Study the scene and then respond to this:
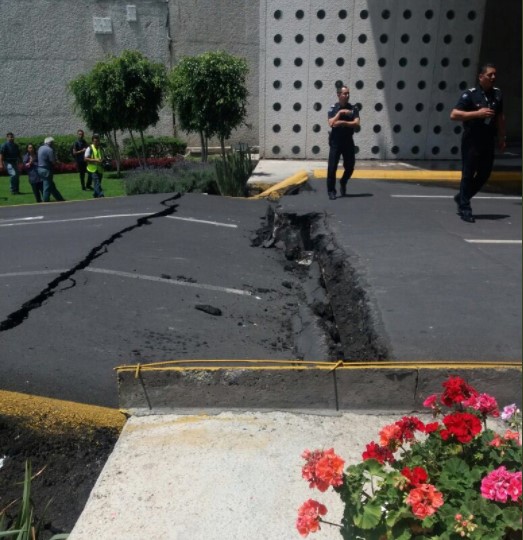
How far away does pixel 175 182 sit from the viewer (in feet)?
35.8

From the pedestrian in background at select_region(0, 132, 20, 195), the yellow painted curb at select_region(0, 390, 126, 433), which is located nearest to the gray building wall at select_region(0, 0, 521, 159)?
the pedestrian in background at select_region(0, 132, 20, 195)

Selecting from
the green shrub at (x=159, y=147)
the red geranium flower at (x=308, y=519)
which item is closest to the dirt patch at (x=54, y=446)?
the red geranium flower at (x=308, y=519)

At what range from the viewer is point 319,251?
637cm

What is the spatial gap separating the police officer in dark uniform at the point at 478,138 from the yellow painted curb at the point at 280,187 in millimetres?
5254

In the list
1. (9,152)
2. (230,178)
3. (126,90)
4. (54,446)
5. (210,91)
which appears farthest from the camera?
(126,90)

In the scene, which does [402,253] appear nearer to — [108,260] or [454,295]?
[454,295]

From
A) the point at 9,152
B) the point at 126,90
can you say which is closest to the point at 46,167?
the point at 9,152

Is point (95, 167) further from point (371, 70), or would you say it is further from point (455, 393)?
point (455, 393)

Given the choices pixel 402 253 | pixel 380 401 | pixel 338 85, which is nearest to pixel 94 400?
pixel 380 401

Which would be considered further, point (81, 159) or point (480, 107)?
point (81, 159)

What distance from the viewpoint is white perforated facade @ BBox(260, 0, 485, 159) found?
1360 cm

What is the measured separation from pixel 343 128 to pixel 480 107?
3.80 meters

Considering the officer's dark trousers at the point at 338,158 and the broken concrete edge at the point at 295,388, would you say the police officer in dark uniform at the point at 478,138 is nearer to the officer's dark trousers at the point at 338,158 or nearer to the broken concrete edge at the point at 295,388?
the broken concrete edge at the point at 295,388

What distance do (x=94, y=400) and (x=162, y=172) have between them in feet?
29.4
